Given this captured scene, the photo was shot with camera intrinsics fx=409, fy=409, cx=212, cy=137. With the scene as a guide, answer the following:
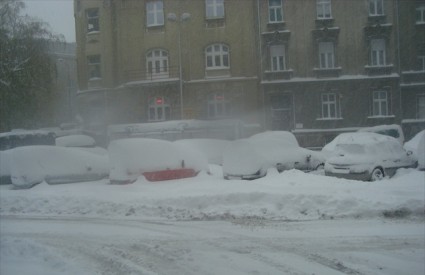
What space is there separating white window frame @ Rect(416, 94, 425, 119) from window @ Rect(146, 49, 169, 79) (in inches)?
150

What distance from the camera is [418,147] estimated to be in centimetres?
755

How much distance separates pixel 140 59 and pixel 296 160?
12.5ft

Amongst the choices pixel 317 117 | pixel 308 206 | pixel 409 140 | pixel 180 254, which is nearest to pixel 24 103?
pixel 180 254

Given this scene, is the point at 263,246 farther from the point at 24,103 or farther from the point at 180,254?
the point at 24,103

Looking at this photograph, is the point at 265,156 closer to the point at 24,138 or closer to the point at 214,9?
the point at 214,9

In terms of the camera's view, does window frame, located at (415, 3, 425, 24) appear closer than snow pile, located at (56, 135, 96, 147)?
No

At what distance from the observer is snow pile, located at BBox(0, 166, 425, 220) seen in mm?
5555

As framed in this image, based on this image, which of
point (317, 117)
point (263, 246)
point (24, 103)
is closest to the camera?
point (263, 246)

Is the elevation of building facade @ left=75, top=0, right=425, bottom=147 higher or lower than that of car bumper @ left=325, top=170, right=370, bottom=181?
higher

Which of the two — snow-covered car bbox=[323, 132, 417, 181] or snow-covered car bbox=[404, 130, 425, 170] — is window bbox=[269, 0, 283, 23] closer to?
snow-covered car bbox=[323, 132, 417, 181]

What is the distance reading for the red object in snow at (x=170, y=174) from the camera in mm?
6816

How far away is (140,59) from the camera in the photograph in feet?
18.6

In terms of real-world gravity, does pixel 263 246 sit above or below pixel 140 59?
below

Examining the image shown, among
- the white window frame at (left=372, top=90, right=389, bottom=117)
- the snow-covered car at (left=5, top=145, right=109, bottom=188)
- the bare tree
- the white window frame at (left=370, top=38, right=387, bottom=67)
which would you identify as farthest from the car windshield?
the bare tree
